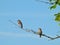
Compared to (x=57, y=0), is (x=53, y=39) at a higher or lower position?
lower

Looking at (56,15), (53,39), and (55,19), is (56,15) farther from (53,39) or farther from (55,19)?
(53,39)

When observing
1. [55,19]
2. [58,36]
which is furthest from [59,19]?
[58,36]

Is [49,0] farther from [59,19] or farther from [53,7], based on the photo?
[59,19]

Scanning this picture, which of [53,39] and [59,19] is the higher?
[59,19]

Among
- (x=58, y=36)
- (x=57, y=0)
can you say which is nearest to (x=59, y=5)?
(x=57, y=0)

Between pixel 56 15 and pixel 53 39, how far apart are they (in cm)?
66

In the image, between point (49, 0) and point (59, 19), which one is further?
point (49, 0)

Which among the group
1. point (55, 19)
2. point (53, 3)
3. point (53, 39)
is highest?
point (53, 3)

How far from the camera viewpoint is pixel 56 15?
19.7 feet

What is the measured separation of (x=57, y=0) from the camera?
5.89 metres

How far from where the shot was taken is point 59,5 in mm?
5980

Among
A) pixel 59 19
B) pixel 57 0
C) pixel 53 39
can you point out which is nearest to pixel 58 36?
pixel 53 39

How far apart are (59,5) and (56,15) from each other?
26cm

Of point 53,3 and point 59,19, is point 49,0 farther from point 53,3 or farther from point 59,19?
point 59,19
